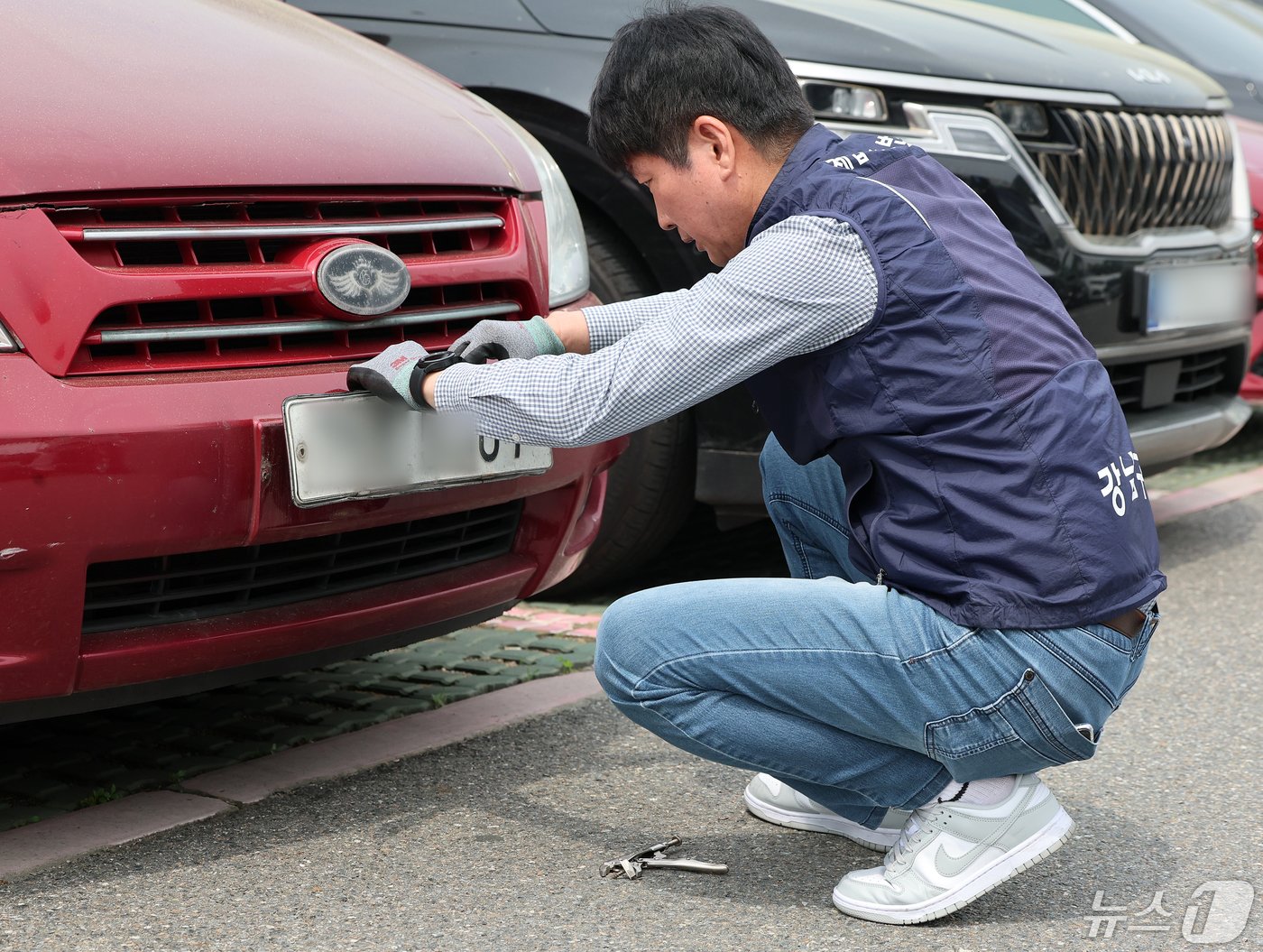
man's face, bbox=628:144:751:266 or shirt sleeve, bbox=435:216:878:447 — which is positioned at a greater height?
man's face, bbox=628:144:751:266

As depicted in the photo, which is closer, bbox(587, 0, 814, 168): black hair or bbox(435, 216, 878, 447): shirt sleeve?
bbox(435, 216, 878, 447): shirt sleeve

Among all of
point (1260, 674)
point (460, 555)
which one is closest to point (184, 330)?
point (460, 555)

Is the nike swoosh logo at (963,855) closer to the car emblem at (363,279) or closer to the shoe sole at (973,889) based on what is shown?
the shoe sole at (973,889)

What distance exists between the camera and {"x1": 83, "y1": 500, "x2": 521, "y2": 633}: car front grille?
86.8 inches

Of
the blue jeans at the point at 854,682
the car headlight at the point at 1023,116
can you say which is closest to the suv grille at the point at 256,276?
the blue jeans at the point at 854,682

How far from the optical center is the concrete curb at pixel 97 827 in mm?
2330

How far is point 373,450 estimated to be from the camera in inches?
90.0

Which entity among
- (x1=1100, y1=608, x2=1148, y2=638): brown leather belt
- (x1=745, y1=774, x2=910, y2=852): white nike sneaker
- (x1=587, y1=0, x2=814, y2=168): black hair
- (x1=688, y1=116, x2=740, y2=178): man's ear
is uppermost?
(x1=587, y1=0, x2=814, y2=168): black hair

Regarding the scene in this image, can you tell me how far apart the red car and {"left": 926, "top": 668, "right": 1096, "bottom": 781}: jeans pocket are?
2.63 feet

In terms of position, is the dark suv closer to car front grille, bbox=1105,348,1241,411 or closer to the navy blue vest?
car front grille, bbox=1105,348,1241,411

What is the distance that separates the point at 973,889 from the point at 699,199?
1010 mm

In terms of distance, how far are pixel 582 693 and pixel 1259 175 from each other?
3.56m

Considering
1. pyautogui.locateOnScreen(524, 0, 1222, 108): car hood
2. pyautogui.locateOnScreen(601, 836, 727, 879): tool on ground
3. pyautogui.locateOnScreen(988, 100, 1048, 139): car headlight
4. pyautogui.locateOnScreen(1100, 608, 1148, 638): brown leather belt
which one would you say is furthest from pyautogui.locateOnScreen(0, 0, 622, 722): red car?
pyautogui.locateOnScreen(988, 100, 1048, 139): car headlight

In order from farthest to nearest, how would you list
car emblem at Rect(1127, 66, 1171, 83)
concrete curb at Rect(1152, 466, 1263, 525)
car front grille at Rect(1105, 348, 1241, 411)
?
concrete curb at Rect(1152, 466, 1263, 525) → car emblem at Rect(1127, 66, 1171, 83) → car front grille at Rect(1105, 348, 1241, 411)
